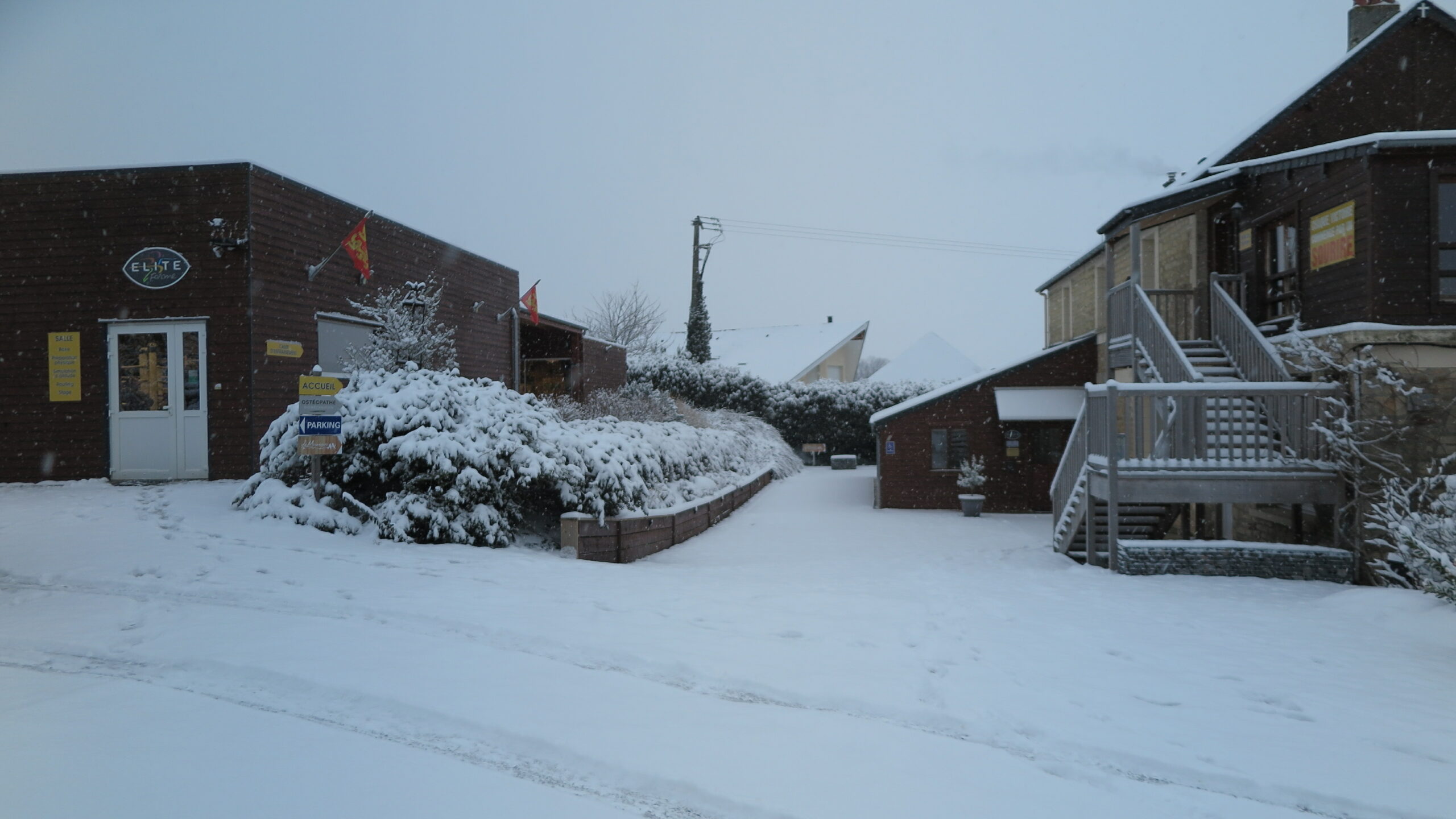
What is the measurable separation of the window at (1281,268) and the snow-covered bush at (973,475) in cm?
766

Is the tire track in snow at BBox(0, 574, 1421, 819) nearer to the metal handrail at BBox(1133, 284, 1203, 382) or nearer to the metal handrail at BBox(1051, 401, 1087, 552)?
the metal handrail at BBox(1051, 401, 1087, 552)

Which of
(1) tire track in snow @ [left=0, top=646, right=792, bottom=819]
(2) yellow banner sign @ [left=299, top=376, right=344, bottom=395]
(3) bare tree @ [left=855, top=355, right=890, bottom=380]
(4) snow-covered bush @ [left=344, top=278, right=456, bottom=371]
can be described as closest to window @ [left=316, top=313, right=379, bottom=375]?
(4) snow-covered bush @ [left=344, top=278, right=456, bottom=371]

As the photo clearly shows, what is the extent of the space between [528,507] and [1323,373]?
1009 cm

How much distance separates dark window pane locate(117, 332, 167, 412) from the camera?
12.1 m

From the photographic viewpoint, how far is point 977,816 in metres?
3.66

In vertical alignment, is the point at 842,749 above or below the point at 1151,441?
below

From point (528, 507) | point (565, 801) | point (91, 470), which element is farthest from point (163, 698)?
point (91, 470)

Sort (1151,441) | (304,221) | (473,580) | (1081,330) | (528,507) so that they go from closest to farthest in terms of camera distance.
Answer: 1. (473,580)
2. (1151,441)
3. (528,507)
4. (304,221)
5. (1081,330)

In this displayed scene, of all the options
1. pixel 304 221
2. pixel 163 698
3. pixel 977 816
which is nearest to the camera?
pixel 977 816

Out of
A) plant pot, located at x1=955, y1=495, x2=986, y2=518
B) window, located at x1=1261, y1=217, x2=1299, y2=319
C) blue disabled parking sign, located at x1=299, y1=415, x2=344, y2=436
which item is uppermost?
window, located at x1=1261, y1=217, x2=1299, y2=319

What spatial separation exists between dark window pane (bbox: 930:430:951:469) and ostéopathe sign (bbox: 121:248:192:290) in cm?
1540

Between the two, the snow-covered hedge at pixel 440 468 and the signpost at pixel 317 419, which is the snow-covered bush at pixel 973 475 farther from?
the signpost at pixel 317 419

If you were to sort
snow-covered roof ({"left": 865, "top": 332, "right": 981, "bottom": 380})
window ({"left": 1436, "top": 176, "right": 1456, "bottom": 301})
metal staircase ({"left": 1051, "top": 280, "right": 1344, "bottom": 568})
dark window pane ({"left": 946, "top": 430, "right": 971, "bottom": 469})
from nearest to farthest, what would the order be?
1. metal staircase ({"left": 1051, "top": 280, "right": 1344, "bottom": 568})
2. window ({"left": 1436, "top": 176, "right": 1456, "bottom": 301})
3. dark window pane ({"left": 946, "top": 430, "right": 971, "bottom": 469})
4. snow-covered roof ({"left": 865, "top": 332, "right": 981, "bottom": 380})

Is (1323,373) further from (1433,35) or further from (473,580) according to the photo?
(473,580)
